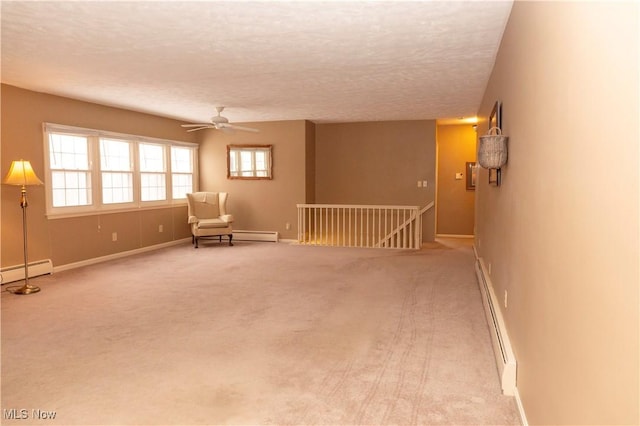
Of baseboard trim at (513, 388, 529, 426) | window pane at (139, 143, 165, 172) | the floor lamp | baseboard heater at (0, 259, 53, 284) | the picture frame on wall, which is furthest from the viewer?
the picture frame on wall

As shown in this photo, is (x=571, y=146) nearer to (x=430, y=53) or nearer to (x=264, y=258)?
(x=430, y=53)

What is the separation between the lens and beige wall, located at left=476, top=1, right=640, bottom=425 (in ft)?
3.24

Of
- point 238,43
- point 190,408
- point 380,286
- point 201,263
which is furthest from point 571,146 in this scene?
point 201,263

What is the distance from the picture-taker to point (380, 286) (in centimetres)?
493

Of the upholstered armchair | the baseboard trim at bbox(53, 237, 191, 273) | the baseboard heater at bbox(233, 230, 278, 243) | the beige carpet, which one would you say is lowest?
the beige carpet

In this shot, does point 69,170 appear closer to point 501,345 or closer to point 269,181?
point 269,181

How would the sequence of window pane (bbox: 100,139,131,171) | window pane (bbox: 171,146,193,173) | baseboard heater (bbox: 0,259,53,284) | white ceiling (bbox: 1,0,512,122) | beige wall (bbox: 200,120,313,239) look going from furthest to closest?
beige wall (bbox: 200,120,313,239) < window pane (bbox: 171,146,193,173) < window pane (bbox: 100,139,131,171) < baseboard heater (bbox: 0,259,53,284) < white ceiling (bbox: 1,0,512,122)

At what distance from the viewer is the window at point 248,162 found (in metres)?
8.73

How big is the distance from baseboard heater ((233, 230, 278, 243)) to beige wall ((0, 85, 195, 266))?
1.59 metres

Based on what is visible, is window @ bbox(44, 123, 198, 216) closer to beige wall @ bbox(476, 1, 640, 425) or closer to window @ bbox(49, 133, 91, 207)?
window @ bbox(49, 133, 91, 207)

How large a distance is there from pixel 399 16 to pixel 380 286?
287cm

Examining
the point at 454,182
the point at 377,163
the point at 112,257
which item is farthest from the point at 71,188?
the point at 454,182

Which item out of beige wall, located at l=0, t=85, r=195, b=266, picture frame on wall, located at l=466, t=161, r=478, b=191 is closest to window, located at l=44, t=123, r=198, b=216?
beige wall, located at l=0, t=85, r=195, b=266

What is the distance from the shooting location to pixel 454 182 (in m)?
9.37
